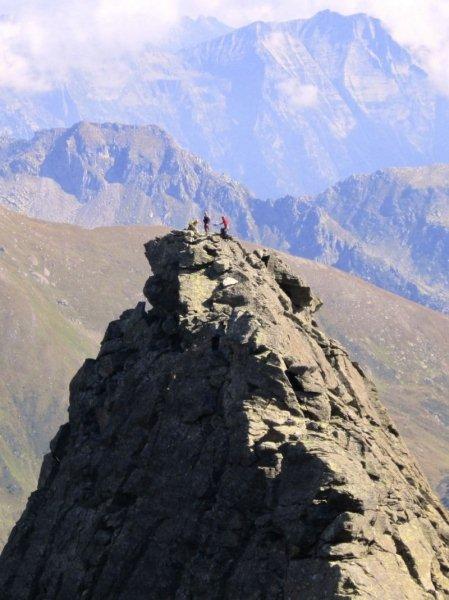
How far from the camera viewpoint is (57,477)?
60750mm

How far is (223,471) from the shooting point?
45406 millimetres

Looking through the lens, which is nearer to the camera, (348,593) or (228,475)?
(348,593)

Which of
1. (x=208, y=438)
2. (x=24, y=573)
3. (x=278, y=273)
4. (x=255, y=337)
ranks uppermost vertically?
(x=278, y=273)

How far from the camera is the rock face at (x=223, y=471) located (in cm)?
3966

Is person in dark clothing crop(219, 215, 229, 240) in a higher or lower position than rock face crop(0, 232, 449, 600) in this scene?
higher

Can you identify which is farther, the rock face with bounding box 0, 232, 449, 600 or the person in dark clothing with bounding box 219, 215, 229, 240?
the person in dark clothing with bounding box 219, 215, 229, 240

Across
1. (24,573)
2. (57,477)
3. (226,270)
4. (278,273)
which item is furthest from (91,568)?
(278,273)

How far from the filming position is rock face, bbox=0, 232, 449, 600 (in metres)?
39.7

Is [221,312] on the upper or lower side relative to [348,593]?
upper

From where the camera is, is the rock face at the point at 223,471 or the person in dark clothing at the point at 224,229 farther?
the person in dark clothing at the point at 224,229

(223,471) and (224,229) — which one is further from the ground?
(224,229)

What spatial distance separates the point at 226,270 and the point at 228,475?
2129 centimetres

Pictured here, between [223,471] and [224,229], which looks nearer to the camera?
[223,471]

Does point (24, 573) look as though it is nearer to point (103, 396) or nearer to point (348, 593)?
point (103, 396)
